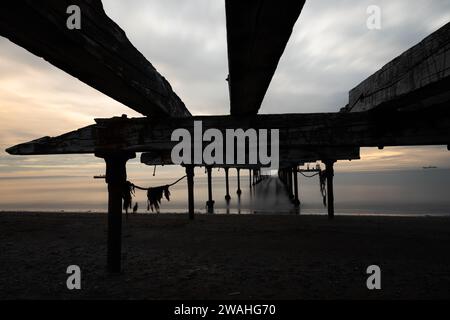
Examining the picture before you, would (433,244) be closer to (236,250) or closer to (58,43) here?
(236,250)

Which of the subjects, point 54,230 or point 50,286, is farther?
point 54,230

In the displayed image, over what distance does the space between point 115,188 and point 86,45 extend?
12.4ft

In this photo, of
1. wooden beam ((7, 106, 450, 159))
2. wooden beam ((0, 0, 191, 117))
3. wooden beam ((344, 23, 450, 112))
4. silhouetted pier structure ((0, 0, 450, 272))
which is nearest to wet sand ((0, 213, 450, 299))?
silhouetted pier structure ((0, 0, 450, 272))

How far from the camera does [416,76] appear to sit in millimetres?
2500

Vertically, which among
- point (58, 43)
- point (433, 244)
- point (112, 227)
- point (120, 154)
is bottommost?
point (433, 244)

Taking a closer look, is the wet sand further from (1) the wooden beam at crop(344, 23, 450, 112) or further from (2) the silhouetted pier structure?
(1) the wooden beam at crop(344, 23, 450, 112)

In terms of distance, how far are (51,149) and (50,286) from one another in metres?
2.48

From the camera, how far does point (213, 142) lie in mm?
4242

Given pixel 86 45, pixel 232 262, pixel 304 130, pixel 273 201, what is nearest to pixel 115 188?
pixel 232 262

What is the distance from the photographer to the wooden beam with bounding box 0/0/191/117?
5.01 feet

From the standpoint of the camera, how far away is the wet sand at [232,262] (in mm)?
5055

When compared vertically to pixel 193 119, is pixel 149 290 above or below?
below

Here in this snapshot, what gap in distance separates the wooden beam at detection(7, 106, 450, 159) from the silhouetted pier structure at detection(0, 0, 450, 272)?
12 millimetres
